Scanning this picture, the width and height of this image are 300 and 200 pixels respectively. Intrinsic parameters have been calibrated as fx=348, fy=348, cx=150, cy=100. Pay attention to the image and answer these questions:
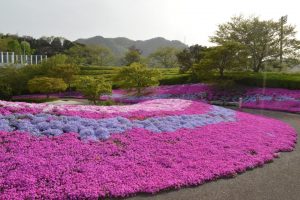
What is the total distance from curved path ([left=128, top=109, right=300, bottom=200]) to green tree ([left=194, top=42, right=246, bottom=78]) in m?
27.9

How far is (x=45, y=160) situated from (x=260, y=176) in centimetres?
705

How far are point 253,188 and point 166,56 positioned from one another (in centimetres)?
8460

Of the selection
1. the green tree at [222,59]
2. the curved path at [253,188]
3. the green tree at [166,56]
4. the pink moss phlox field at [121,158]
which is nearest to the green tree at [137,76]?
the green tree at [222,59]

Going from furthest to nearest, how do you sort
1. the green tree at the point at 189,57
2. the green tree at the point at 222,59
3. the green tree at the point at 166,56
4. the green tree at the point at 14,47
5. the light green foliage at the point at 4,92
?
the green tree at the point at 14,47, the green tree at the point at 166,56, the green tree at the point at 189,57, the green tree at the point at 222,59, the light green foliage at the point at 4,92

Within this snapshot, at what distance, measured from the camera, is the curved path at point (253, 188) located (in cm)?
967

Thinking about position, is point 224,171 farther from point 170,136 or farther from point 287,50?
point 287,50

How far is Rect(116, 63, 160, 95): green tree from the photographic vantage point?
37469mm

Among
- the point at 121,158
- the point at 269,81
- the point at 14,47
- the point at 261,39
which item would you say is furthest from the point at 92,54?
the point at 121,158

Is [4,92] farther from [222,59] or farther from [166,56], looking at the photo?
[166,56]

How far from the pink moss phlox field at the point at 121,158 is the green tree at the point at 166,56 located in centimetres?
7592

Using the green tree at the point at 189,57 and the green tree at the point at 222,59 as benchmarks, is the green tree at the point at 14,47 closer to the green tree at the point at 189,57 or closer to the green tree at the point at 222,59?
the green tree at the point at 189,57

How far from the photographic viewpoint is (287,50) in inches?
1852

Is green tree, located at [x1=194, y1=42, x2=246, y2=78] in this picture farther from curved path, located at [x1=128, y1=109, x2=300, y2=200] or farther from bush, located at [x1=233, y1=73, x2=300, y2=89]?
curved path, located at [x1=128, y1=109, x2=300, y2=200]

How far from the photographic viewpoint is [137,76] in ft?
124
